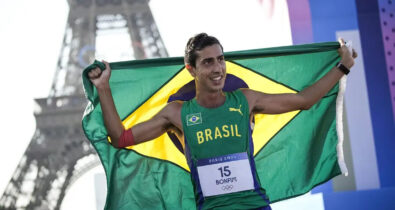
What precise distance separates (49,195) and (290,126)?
12.7 metres

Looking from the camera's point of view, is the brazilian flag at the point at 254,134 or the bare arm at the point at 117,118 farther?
the brazilian flag at the point at 254,134

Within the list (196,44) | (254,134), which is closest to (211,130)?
(196,44)

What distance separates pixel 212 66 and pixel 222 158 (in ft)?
1.37

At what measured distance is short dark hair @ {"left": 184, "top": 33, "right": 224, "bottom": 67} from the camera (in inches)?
94.4

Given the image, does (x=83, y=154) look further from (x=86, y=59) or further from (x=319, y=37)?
(x=319, y=37)

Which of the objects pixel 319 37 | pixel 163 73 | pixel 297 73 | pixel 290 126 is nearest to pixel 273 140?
pixel 290 126

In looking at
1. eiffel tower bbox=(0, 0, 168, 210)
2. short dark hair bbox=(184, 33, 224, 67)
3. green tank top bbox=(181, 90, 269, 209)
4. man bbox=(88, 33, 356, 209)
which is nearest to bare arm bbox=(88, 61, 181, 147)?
man bbox=(88, 33, 356, 209)

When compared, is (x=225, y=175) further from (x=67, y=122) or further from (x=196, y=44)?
(x=67, y=122)

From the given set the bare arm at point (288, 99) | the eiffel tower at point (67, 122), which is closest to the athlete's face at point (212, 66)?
the bare arm at point (288, 99)

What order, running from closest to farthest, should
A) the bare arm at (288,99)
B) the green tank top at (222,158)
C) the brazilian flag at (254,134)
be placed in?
1. the green tank top at (222,158)
2. the bare arm at (288,99)
3. the brazilian flag at (254,134)

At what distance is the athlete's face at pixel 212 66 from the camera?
93.0 inches

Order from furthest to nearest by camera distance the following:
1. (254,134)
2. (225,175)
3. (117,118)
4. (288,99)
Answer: (254,134)
(288,99)
(117,118)
(225,175)

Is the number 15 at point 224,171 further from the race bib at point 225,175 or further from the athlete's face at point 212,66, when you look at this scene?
the athlete's face at point 212,66

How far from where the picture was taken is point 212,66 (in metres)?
2.36
